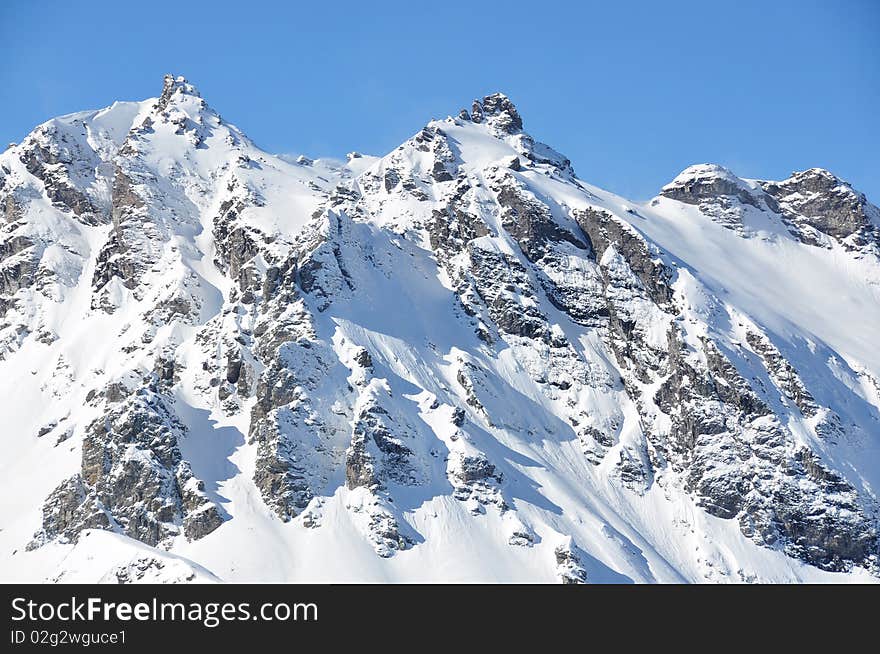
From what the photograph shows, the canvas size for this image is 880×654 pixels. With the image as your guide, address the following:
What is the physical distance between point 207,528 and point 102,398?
3695 centimetres

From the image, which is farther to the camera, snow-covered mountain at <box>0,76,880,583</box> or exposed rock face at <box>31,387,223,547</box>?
exposed rock face at <box>31,387,223,547</box>

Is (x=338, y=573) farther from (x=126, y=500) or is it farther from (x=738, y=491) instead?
(x=738, y=491)

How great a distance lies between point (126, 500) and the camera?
504ft

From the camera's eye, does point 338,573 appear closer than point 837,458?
Yes

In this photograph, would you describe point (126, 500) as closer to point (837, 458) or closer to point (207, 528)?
point (207, 528)

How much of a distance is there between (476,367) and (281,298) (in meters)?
35.3

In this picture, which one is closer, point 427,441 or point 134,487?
point 134,487

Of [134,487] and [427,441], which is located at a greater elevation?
[134,487]

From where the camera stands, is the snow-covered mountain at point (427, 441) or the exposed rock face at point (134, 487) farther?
the exposed rock face at point (134, 487)
